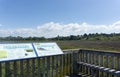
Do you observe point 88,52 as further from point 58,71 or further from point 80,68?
point 58,71

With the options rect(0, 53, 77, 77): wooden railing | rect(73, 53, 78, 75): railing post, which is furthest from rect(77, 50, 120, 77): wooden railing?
rect(0, 53, 77, 77): wooden railing

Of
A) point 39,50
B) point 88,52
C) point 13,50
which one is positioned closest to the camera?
point 13,50

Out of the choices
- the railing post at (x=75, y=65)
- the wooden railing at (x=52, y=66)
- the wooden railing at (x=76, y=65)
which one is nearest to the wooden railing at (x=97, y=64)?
the wooden railing at (x=76, y=65)

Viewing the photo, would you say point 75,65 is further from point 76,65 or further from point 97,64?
point 97,64

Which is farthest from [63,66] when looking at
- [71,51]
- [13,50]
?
[13,50]

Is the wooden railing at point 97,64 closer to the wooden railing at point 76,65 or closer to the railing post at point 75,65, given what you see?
the wooden railing at point 76,65

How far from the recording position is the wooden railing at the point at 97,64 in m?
5.64

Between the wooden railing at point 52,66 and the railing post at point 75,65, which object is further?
the railing post at point 75,65

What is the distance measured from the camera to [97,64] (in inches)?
253

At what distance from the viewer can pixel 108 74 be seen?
5785mm

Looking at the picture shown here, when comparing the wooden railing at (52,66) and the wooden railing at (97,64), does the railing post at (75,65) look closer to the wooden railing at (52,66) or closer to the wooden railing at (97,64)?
the wooden railing at (52,66)

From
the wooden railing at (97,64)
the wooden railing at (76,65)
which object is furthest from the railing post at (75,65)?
the wooden railing at (97,64)

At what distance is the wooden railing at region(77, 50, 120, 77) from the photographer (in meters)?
5.64

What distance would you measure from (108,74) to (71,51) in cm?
180
